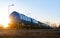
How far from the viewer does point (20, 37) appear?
13.2 metres

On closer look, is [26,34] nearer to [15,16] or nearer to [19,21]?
[19,21]

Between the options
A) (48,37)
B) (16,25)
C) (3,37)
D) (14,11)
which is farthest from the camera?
(14,11)

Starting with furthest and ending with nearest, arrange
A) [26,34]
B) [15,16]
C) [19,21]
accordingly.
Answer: [15,16]
[19,21]
[26,34]

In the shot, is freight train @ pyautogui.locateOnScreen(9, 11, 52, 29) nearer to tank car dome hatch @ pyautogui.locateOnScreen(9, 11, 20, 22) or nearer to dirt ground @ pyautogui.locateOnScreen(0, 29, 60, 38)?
tank car dome hatch @ pyautogui.locateOnScreen(9, 11, 20, 22)

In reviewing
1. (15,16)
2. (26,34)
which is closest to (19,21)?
(15,16)

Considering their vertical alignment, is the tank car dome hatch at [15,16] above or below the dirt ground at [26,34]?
above

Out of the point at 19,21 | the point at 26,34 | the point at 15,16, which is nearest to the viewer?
the point at 26,34

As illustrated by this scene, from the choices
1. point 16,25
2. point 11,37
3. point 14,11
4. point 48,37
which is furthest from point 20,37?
point 14,11

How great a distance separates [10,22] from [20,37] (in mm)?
18987

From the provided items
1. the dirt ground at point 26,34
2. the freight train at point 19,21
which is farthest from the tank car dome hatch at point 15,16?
the dirt ground at point 26,34

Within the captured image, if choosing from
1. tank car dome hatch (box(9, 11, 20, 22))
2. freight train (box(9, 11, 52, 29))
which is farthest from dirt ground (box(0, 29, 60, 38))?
tank car dome hatch (box(9, 11, 20, 22))

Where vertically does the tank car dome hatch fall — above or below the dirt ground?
above

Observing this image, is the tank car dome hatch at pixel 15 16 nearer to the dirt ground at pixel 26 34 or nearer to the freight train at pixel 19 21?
the freight train at pixel 19 21

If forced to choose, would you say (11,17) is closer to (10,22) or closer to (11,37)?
(10,22)
